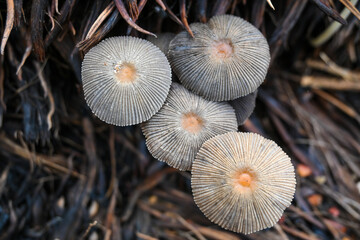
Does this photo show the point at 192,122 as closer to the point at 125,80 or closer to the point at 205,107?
the point at 205,107

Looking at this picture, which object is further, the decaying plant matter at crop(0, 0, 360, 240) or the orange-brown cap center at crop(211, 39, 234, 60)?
the decaying plant matter at crop(0, 0, 360, 240)

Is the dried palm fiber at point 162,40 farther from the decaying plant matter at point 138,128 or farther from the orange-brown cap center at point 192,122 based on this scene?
the orange-brown cap center at point 192,122

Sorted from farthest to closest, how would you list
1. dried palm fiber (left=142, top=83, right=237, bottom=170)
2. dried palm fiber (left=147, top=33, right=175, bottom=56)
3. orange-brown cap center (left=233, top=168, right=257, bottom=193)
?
dried palm fiber (left=147, top=33, right=175, bottom=56)
dried palm fiber (left=142, top=83, right=237, bottom=170)
orange-brown cap center (left=233, top=168, right=257, bottom=193)

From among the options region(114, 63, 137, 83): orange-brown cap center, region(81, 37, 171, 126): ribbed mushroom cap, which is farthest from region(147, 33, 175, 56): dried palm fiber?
region(114, 63, 137, 83): orange-brown cap center

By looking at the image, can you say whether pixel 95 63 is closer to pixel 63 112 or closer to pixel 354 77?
pixel 63 112

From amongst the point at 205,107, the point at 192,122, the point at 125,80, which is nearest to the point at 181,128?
the point at 192,122

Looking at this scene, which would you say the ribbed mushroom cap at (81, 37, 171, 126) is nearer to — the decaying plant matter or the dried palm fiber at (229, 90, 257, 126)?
the decaying plant matter

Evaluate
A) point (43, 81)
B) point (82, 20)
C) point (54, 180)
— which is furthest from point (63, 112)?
point (82, 20)
